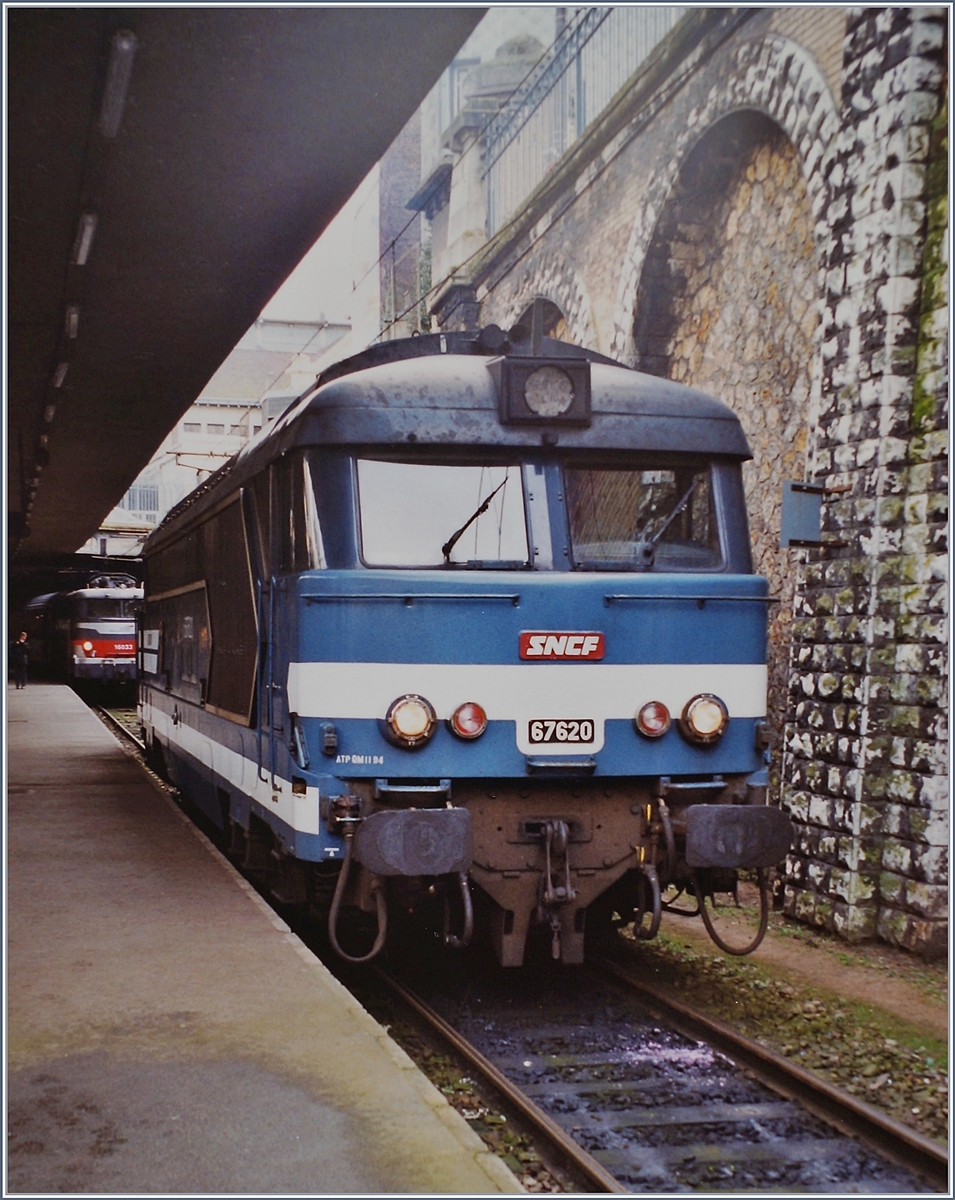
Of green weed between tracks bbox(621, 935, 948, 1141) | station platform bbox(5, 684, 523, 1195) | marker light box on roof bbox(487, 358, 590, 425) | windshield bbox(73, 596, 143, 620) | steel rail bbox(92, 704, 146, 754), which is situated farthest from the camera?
windshield bbox(73, 596, 143, 620)

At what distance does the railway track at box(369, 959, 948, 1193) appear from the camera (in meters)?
4.63

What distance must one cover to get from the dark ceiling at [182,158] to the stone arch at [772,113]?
336cm

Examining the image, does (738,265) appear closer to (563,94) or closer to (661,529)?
(563,94)

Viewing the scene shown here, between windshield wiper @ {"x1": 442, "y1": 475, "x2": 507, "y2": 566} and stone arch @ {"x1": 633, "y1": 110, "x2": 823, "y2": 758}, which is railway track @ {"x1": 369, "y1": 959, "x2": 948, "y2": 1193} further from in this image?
stone arch @ {"x1": 633, "y1": 110, "x2": 823, "y2": 758}

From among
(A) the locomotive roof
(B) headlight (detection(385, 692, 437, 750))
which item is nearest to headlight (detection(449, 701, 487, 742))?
(B) headlight (detection(385, 692, 437, 750))

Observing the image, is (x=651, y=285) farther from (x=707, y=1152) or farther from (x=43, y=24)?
(x=707, y=1152)

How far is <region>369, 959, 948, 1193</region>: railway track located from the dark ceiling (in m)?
4.89

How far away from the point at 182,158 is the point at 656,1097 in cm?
588

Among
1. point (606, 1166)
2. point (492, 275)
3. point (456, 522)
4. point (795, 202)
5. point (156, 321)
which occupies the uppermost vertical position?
point (492, 275)

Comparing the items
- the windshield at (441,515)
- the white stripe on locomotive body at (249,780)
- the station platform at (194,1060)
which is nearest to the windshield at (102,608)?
the white stripe on locomotive body at (249,780)

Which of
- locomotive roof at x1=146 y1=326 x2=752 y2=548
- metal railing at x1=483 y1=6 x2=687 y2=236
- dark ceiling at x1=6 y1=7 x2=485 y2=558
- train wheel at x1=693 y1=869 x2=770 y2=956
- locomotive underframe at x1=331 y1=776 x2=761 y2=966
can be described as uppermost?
metal railing at x1=483 y1=6 x2=687 y2=236

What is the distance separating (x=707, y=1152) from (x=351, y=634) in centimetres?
268

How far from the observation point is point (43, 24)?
5.96 m

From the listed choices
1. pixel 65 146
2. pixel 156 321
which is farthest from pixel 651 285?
pixel 65 146
